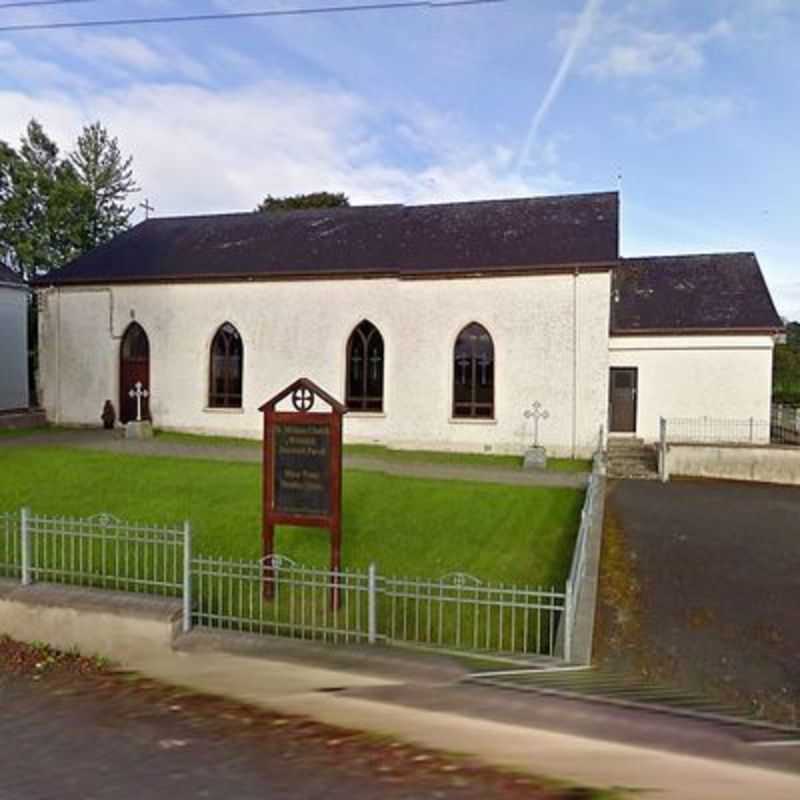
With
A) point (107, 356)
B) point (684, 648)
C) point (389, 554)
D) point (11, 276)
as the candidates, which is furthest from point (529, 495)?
point (11, 276)

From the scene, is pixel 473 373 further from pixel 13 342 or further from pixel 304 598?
pixel 13 342

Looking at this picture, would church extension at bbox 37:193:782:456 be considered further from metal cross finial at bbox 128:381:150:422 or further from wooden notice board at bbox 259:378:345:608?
wooden notice board at bbox 259:378:345:608

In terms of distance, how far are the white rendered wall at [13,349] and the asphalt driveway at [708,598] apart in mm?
26920

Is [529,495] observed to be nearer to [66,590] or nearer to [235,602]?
[235,602]

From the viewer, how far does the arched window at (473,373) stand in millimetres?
20469

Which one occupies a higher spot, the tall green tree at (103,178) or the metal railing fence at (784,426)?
the tall green tree at (103,178)

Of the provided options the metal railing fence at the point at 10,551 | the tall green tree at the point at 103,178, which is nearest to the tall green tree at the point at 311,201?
the tall green tree at the point at 103,178

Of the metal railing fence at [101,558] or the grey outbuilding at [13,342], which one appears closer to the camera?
the metal railing fence at [101,558]

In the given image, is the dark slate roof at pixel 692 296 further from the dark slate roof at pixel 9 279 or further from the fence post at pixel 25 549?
the dark slate roof at pixel 9 279

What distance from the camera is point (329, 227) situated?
25.0m

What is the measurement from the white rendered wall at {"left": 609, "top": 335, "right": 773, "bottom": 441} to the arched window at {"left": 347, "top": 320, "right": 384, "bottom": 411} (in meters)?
7.99

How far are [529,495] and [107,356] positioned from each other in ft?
56.6

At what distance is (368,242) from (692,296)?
1123 centimetres

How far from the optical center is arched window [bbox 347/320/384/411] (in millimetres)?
22000
